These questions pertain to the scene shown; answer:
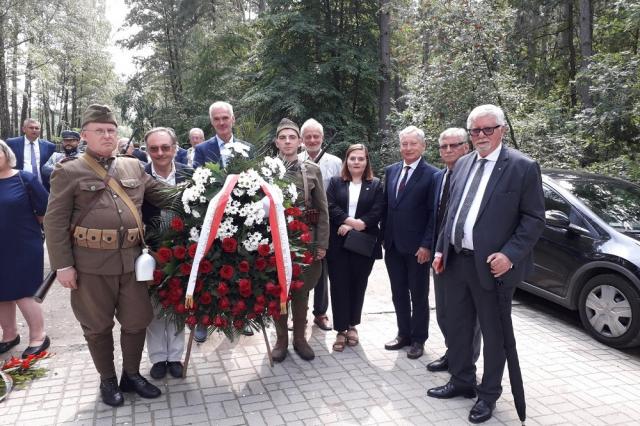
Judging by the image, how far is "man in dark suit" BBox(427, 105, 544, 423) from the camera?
3131 mm

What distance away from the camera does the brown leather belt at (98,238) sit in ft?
10.7

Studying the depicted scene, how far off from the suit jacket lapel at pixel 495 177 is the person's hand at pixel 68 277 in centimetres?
284

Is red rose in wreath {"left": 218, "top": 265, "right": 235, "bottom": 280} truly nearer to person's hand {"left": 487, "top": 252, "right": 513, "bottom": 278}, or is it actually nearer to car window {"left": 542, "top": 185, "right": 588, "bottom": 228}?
person's hand {"left": 487, "top": 252, "right": 513, "bottom": 278}

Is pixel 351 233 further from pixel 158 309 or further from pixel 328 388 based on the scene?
pixel 158 309

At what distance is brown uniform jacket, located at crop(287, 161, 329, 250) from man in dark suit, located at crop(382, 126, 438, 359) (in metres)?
0.61

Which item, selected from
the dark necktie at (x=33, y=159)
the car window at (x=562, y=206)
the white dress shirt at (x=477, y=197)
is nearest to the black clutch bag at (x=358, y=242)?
the white dress shirt at (x=477, y=197)

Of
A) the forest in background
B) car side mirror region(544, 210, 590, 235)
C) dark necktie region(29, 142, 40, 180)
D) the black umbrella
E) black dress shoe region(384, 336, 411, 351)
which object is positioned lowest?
black dress shoe region(384, 336, 411, 351)

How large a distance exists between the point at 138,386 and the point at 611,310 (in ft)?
14.6

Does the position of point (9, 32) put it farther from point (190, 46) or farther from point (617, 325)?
point (617, 325)

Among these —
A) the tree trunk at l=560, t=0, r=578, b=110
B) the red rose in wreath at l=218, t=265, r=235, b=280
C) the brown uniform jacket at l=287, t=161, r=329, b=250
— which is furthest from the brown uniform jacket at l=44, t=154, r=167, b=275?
the tree trunk at l=560, t=0, r=578, b=110

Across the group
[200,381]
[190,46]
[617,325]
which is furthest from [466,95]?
[190,46]

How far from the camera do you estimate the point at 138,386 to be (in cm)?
366

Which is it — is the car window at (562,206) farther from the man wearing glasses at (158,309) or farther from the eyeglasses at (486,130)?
the man wearing glasses at (158,309)

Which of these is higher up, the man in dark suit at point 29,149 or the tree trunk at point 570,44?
the tree trunk at point 570,44
